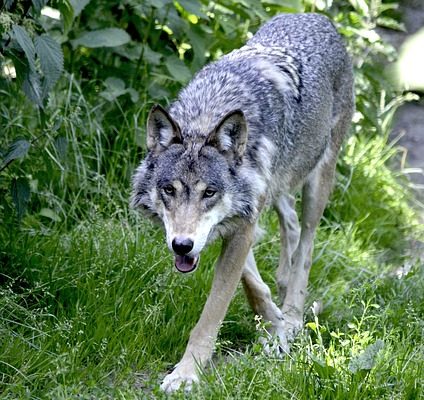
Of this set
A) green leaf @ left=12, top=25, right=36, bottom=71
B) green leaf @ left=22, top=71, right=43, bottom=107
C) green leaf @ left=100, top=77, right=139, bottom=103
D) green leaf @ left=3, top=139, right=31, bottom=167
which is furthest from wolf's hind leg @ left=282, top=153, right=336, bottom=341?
green leaf @ left=12, top=25, right=36, bottom=71

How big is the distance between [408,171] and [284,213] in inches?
85.0

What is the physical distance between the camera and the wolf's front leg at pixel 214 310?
4.63 meters

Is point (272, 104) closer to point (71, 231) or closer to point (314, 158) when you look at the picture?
point (314, 158)

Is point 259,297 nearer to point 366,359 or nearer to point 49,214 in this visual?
point 366,359

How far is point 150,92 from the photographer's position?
277 inches

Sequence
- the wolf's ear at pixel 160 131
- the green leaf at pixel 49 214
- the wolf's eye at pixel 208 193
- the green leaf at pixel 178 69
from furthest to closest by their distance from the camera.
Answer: the green leaf at pixel 178 69 < the green leaf at pixel 49 214 < the wolf's ear at pixel 160 131 < the wolf's eye at pixel 208 193

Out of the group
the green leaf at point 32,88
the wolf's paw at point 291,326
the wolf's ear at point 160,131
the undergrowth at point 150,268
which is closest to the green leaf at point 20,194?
the undergrowth at point 150,268

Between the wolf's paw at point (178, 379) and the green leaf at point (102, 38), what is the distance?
2796 millimetres

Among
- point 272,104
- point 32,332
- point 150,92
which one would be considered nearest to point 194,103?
point 272,104

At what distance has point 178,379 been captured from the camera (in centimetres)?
459

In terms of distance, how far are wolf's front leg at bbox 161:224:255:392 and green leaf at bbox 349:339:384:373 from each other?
0.76 meters

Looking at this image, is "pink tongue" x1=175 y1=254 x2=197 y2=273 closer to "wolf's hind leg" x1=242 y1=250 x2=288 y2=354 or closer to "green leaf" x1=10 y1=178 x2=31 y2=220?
"wolf's hind leg" x1=242 y1=250 x2=288 y2=354

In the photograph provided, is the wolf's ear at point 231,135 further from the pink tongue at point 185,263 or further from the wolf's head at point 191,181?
the pink tongue at point 185,263

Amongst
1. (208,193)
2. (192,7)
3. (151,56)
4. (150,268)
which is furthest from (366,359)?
(151,56)
